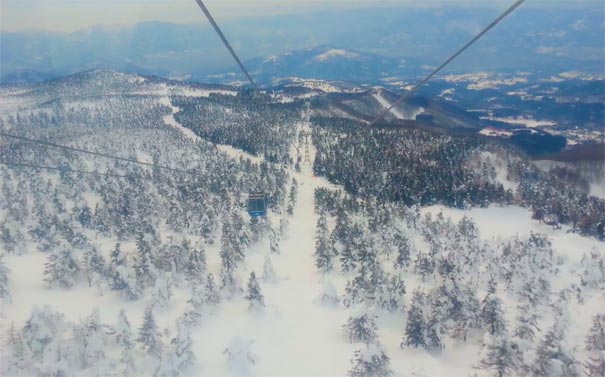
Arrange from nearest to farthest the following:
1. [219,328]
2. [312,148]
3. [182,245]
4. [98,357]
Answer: [98,357] → [219,328] → [182,245] → [312,148]

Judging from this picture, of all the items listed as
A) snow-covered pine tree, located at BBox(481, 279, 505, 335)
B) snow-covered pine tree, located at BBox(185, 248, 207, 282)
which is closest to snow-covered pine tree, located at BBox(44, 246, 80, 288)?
snow-covered pine tree, located at BBox(185, 248, 207, 282)

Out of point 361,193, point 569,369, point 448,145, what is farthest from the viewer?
point 448,145

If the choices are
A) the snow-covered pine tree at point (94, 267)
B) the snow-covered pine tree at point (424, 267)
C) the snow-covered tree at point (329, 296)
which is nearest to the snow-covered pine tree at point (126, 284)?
the snow-covered pine tree at point (94, 267)

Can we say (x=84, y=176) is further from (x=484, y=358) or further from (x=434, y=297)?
(x=484, y=358)

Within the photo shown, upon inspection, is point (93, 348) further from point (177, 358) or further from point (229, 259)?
point (229, 259)

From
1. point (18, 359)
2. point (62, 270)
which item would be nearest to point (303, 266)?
point (62, 270)

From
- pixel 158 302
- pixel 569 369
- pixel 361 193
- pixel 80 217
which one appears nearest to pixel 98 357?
pixel 158 302
